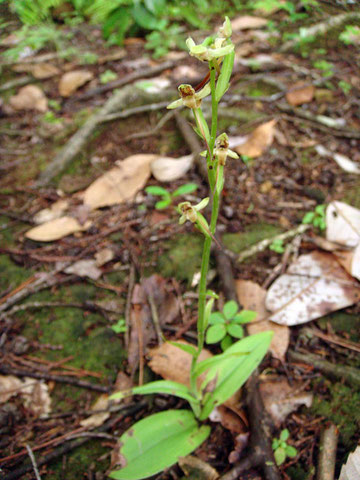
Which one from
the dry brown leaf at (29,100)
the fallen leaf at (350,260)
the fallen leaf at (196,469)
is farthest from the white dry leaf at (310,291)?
the dry brown leaf at (29,100)

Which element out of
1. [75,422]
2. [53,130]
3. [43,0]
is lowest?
[75,422]

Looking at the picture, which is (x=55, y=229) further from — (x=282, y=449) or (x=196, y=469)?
(x=282, y=449)

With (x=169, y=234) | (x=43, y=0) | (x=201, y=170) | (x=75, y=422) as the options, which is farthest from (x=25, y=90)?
(x=75, y=422)

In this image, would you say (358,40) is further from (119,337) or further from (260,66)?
(119,337)

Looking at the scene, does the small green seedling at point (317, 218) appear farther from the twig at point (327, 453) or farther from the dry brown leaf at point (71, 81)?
the dry brown leaf at point (71, 81)

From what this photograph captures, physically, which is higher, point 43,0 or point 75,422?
point 43,0

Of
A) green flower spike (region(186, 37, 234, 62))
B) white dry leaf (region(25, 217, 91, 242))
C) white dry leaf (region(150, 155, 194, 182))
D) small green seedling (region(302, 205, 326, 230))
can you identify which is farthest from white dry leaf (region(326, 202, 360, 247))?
white dry leaf (region(25, 217, 91, 242))
